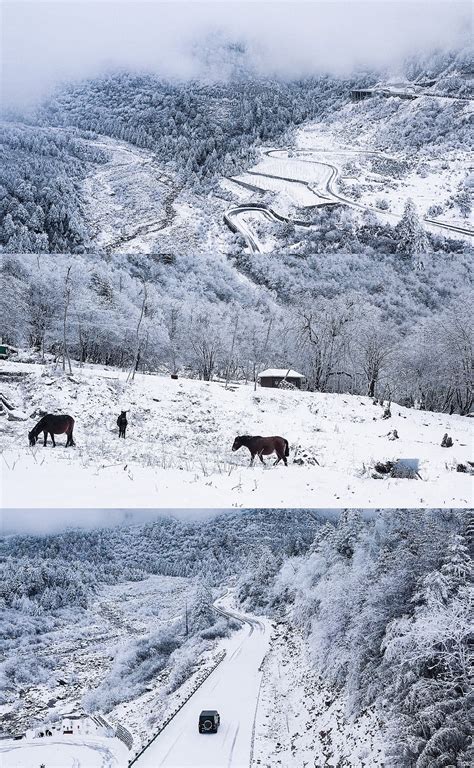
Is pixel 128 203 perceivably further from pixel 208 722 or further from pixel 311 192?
pixel 208 722

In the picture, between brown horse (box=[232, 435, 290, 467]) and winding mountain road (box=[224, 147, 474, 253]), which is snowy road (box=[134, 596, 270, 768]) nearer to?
brown horse (box=[232, 435, 290, 467])

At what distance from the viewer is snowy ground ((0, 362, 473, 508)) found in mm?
4246

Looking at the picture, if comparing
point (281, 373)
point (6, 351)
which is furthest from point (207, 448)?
point (6, 351)

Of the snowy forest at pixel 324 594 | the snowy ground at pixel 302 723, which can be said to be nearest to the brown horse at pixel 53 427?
the snowy forest at pixel 324 594

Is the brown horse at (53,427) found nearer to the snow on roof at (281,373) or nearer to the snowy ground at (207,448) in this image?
the snowy ground at (207,448)

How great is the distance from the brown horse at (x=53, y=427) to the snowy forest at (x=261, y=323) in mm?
441

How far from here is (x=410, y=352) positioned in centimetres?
447

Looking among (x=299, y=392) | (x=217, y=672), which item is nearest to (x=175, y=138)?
(x=299, y=392)

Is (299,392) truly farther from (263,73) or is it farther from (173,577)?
(263,73)

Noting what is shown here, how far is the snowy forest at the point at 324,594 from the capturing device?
444 cm

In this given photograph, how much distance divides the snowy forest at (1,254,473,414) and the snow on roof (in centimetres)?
5

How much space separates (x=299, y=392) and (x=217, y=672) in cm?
221

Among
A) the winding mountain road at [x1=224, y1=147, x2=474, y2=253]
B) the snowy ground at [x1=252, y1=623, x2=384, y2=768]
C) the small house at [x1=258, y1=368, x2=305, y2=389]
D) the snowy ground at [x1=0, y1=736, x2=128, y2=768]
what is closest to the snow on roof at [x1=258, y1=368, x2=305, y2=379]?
the small house at [x1=258, y1=368, x2=305, y2=389]

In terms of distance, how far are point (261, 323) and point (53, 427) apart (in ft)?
5.46
